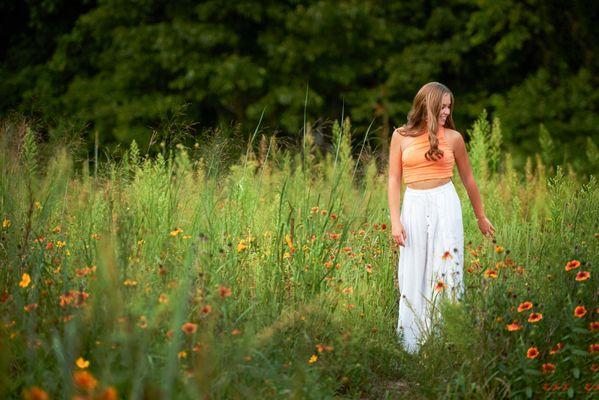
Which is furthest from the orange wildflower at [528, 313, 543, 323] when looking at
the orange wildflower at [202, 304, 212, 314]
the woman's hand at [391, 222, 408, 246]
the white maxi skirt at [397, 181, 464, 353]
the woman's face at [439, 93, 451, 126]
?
the woman's face at [439, 93, 451, 126]

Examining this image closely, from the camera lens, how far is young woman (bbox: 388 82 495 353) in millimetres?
4441

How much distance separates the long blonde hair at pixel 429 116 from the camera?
442cm

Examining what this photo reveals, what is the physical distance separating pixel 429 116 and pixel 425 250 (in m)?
0.76

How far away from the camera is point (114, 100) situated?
13.2 m

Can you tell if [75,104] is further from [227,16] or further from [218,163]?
[218,163]

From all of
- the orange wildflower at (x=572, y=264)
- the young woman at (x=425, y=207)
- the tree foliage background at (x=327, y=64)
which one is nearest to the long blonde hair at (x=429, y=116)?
the young woman at (x=425, y=207)

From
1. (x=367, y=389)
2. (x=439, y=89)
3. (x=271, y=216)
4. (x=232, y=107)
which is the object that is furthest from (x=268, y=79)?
(x=367, y=389)

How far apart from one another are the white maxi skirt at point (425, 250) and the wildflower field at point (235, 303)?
14cm

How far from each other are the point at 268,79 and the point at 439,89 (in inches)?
346

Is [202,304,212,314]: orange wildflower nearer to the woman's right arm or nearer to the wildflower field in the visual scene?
the wildflower field

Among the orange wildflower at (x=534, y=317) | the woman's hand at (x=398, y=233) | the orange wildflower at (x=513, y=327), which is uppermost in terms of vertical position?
the woman's hand at (x=398, y=233)

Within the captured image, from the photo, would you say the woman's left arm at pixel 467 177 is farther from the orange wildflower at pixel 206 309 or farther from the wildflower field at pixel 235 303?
the orange wildflower at pixel 206 309

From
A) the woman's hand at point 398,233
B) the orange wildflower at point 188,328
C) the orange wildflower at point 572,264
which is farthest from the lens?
the woman's hand at point 398,233

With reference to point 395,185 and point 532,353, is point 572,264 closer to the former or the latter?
point 532,353
